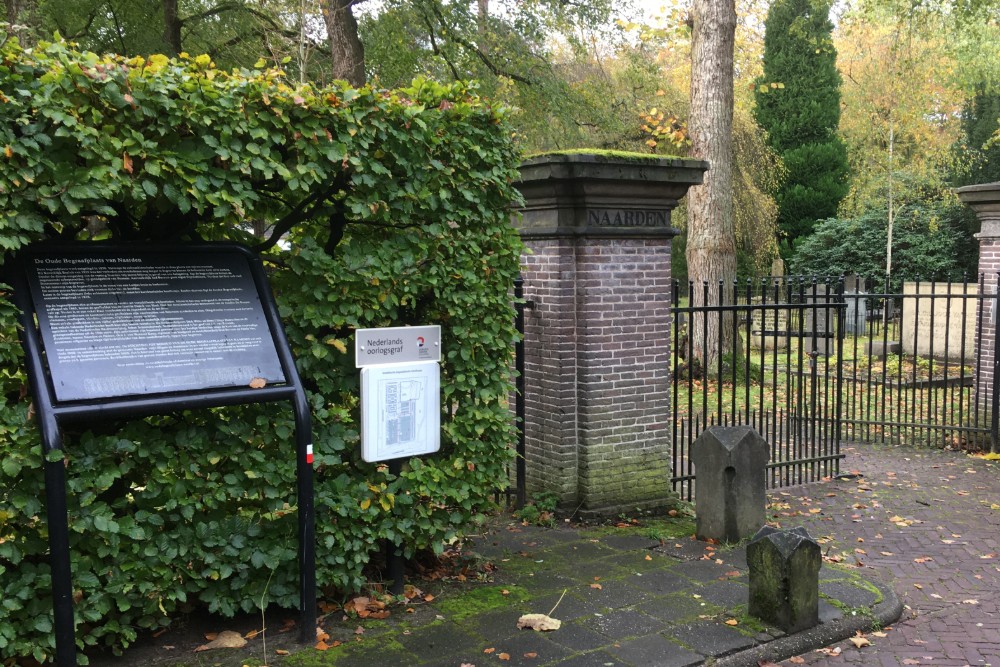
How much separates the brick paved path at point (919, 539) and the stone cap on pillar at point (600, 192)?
2.82 meters

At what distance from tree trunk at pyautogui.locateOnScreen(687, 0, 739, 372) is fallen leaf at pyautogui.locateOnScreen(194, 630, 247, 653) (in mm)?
10572

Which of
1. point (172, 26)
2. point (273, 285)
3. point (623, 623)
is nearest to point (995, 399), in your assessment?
point (623, 623)

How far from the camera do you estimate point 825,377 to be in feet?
35.0

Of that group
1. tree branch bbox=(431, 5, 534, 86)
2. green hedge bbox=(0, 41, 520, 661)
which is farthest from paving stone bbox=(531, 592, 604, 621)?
tree branch bbox=(431, 5, 534, 86)

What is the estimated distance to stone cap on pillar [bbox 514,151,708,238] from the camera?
633 cm

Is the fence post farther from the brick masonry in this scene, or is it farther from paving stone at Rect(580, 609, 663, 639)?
the brick masonry

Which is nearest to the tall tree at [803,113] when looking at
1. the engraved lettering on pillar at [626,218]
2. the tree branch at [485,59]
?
the tree branch at [485,59]

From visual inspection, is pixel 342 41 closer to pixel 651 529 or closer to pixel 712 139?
pixel 712 139

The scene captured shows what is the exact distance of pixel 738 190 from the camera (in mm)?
21859

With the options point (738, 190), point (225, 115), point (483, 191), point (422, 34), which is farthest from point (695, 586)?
point (738, 190)

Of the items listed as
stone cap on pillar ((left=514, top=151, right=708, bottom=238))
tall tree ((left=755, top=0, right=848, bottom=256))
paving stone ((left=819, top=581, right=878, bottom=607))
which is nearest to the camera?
paving stone ((left=819, top=581, right=878, bottom=607))

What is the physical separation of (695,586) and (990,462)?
610 centimetres

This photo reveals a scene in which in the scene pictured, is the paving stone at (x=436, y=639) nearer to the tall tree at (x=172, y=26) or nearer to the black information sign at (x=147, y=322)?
the black information sign at (x=147, y=322)

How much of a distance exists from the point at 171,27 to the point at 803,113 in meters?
21.1
